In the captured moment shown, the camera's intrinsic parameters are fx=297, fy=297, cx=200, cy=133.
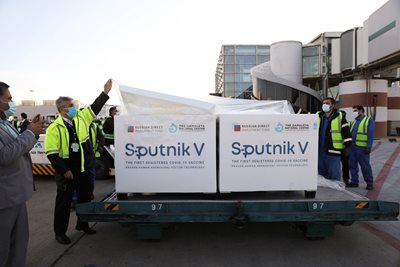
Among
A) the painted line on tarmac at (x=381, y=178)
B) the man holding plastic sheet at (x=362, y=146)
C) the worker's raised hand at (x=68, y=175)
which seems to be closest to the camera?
the worker's raised hand at (x=68, y=175)

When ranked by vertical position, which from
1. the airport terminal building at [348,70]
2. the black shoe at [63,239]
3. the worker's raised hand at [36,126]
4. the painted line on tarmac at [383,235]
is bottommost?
the painted line on tarmac at [383,235]

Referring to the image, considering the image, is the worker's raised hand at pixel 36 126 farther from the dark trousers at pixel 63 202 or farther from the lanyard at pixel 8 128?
the dark trousers at pixel 63 202

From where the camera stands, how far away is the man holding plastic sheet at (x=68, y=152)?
3.76 meters

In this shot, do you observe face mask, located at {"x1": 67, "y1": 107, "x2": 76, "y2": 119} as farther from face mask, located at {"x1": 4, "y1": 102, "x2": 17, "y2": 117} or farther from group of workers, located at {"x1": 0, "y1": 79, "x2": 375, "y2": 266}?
face mask, located at {"x1": 4, "y1": 102, "x2": 17, "y2": 117}

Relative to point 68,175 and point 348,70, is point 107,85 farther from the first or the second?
point 348,70

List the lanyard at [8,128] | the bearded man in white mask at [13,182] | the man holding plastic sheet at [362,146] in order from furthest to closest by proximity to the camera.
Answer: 1. the man holding plastic sheet at [362,146]
2. the lanyard at [8,128]
3. the bearded man in white mask at [13,182]

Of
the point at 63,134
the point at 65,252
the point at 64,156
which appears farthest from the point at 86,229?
the point at 63,134

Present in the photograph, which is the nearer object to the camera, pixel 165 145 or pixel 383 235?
pixel 165 145

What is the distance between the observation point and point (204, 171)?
11.3ft

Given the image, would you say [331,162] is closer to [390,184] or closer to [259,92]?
[390,184]

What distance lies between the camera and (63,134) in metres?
3.82

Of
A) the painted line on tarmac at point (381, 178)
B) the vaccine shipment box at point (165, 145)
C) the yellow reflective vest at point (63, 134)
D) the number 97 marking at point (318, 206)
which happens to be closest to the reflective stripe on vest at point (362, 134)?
the painted line on tarmac at point (381, 178)

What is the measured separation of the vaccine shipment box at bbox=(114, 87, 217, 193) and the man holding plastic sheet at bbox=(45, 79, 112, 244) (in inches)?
30.5

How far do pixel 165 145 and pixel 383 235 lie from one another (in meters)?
3.25
